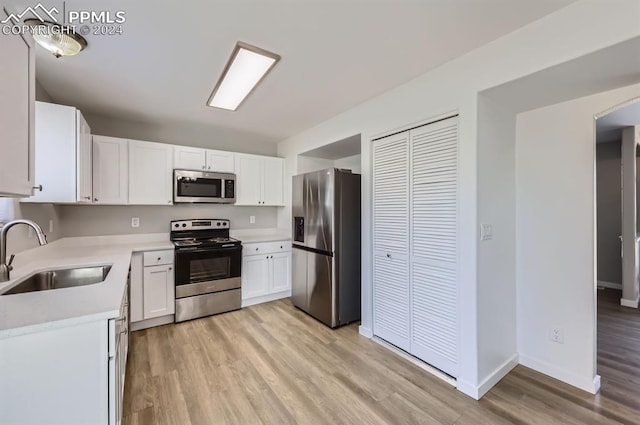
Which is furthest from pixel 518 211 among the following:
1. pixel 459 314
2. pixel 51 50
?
pixel 51 50

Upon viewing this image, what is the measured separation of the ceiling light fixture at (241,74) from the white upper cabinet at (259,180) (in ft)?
3.74

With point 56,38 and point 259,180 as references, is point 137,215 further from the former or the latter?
point 56,38

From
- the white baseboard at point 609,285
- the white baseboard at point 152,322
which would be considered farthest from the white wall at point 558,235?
the white baseboard at point 152,322

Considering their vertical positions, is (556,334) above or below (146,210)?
below

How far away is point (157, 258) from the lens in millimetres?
3068

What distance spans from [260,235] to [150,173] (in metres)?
1.72

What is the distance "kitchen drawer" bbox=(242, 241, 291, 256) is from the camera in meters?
3.69

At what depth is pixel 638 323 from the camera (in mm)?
3023

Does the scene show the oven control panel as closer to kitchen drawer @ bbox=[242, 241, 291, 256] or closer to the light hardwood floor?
kitchen drawer @ bbox=[242, 241, 291, 256]

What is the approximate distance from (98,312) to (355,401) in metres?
1.67

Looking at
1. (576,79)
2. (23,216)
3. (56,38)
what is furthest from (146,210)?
(576,79)

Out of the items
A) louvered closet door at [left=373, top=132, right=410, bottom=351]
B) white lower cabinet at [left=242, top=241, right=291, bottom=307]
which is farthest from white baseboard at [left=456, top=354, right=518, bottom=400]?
white lower cabinet at [left=242, top=241, right=291, bottom=307]

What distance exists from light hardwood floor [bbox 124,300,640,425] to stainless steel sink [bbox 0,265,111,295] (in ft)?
2.79

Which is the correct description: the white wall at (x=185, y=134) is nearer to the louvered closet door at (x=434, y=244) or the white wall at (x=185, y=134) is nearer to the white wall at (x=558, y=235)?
the louvered closet door at (x=434, y=244)
